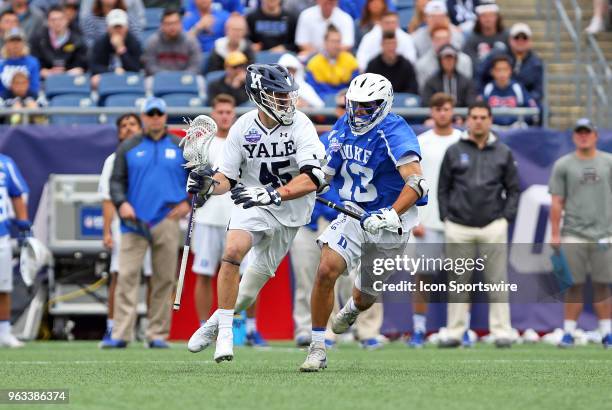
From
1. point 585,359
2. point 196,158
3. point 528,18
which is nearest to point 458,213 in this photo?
point 585,359

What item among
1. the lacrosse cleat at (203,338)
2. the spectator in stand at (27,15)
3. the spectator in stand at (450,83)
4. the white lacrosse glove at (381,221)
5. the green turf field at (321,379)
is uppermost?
the spectator in stand at (27,15)

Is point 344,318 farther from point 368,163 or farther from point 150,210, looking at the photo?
point 150,210

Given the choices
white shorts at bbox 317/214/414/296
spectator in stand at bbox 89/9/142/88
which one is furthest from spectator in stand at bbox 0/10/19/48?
white shorts at bbox 317/214/414/296

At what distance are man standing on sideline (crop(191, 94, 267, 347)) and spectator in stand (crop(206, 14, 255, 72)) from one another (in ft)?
7.49

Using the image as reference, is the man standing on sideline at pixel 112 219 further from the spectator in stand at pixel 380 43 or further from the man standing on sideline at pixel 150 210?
the spectator in stand at pixel 380 43

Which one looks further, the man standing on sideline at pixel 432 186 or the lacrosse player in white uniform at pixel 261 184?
the man standing on sideline at pixel 432 186

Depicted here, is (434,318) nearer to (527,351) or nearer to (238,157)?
(527,351)

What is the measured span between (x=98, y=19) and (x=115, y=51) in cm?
108

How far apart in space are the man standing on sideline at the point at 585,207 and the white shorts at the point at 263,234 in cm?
458

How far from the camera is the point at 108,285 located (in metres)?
14.5

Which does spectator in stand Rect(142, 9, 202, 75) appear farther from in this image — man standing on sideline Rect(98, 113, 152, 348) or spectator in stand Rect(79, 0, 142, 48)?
Result: man standing on sideline Rect(98, 113, 152, 348)

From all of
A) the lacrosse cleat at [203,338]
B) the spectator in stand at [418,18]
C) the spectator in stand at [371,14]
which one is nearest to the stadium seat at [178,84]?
the spectator in stand at [371,14]

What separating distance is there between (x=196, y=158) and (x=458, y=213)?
4662 mm

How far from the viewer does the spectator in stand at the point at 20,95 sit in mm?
15453
